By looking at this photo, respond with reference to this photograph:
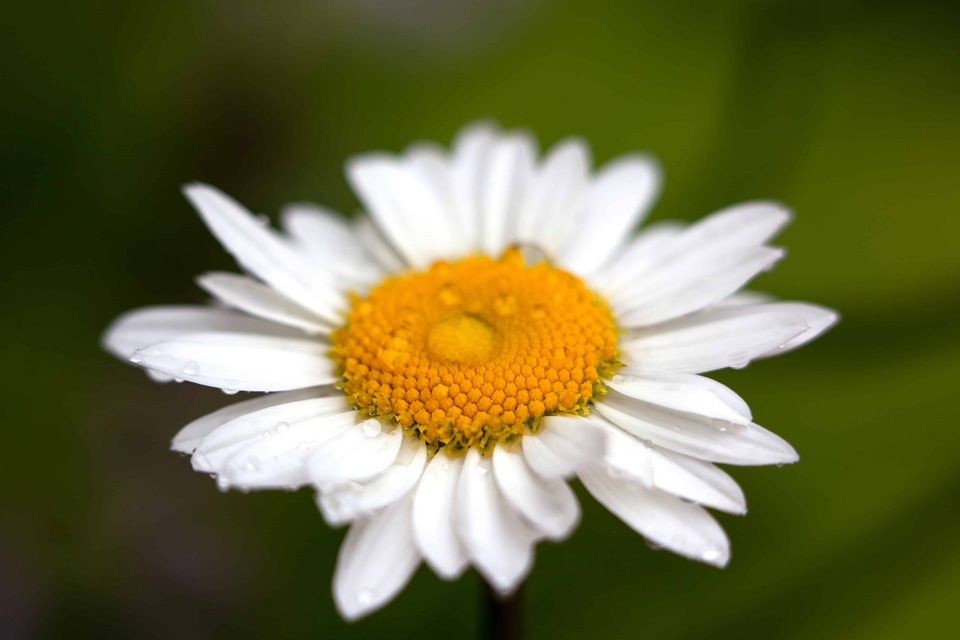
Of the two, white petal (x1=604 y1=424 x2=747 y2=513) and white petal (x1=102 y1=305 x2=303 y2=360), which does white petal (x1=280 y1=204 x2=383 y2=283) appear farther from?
white petal (x1=604 y1=424 x2=747 y2=513)

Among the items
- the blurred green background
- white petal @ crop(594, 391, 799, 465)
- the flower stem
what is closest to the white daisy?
white petal @ crop(594, 391, 799, 465)

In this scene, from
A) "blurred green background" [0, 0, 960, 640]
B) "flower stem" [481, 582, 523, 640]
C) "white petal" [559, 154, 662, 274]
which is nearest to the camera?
"flower stem" [481, 582, 523, 640]

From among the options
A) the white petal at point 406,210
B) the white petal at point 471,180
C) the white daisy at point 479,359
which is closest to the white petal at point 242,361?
the white daisy at point 479,359

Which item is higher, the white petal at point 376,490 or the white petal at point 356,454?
the white petal at point 356,454

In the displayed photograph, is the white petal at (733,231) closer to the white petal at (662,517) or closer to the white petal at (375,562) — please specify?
the white petal at (662,517)

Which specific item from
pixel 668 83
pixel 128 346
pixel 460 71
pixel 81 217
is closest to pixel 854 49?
pixel 668 83

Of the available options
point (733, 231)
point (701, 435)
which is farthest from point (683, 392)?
point (733, 231)
